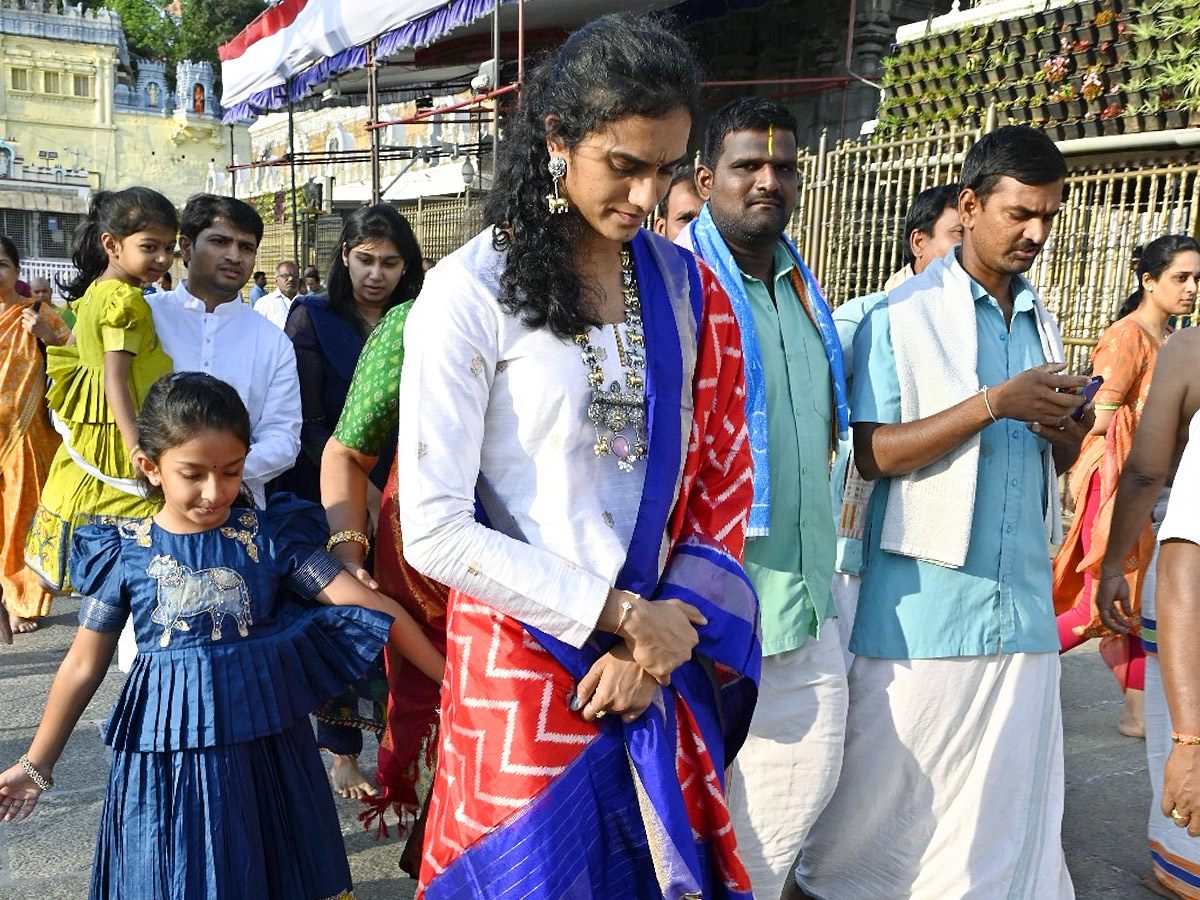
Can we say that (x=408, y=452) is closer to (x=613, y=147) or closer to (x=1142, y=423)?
(x=613, y=147)

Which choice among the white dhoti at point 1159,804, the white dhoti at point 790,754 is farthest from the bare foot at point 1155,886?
the white dhoti at point 790,754

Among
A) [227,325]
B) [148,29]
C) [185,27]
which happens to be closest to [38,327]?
[227,325]

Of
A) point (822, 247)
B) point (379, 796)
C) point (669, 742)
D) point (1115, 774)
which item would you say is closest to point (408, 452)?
point (669, 742)

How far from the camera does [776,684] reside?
8.35 ft

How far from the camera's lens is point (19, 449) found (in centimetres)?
573

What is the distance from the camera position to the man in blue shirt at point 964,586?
2.54m

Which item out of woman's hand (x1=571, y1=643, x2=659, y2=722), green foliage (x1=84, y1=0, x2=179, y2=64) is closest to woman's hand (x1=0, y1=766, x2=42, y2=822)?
woman's hand (x1=571, y1=643, x2=659, y2=722)

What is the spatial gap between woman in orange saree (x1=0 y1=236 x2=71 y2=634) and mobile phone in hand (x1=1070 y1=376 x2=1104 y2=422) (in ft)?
16.3

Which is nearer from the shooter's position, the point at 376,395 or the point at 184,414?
the point at 184,414

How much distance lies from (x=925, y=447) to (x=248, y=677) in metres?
1.53

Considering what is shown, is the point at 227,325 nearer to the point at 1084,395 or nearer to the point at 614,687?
the point at 614,687

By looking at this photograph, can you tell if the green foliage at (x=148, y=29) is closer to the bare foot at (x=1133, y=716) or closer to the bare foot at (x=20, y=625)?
the bare foot at (x=20, y=625)

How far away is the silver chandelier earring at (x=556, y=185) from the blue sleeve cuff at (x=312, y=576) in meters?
1.06

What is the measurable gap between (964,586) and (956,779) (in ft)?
1.51
